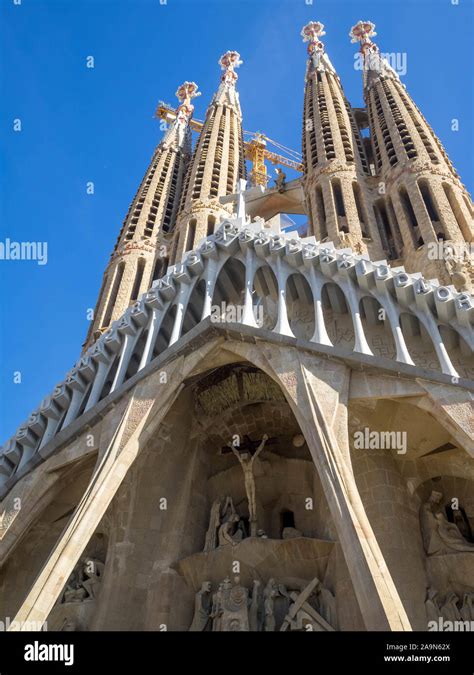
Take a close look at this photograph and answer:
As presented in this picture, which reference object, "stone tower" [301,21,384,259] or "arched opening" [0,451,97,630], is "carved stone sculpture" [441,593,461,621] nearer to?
"arched opening" [0,451,97,630]

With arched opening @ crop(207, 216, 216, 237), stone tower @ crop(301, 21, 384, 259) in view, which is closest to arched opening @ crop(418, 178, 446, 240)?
stone tower @ crop(301, 21, 384, 259)

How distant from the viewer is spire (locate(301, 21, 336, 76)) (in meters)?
29.4

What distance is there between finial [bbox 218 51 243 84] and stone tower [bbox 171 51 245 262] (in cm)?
72

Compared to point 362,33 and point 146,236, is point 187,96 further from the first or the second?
point 146,236

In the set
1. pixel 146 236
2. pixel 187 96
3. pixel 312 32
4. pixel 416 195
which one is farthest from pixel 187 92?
pixel 416 195

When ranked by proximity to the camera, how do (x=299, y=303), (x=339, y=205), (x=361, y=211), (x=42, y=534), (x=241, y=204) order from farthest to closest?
(x=339, y=205)
(x=361, y=211)
(x=241, y=204)
(x=299, y=303)
(x=42, y=534)

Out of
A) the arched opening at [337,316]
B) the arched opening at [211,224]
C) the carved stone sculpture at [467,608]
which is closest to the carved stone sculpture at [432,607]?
the carved stone sculpture at [467,608]

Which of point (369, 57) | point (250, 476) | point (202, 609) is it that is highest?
point (369, 57)

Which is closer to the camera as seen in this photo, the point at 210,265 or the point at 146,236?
the point at 210,265

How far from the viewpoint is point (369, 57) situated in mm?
27641

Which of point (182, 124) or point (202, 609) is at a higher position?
point (182, 124)

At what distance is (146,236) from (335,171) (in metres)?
7.12
